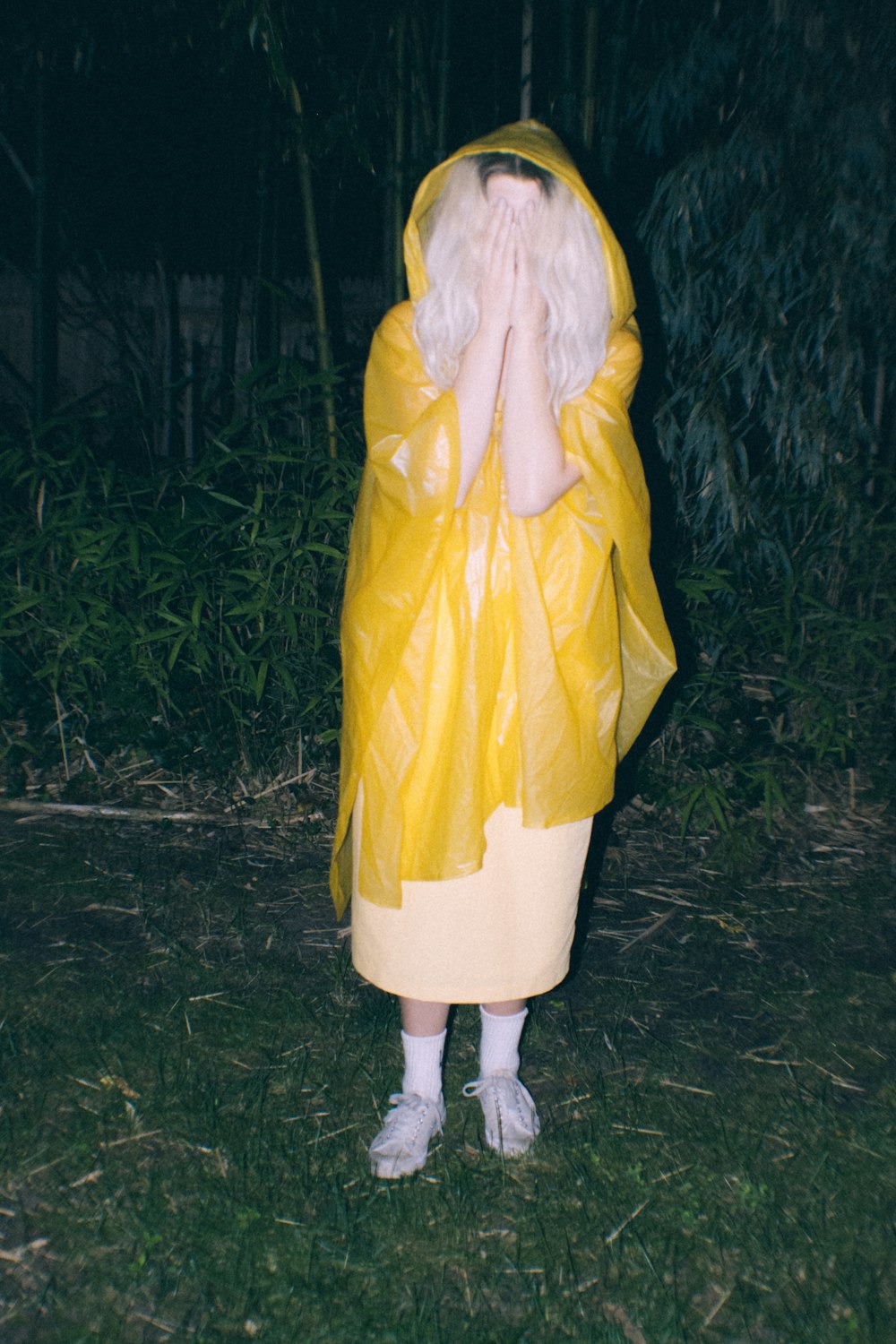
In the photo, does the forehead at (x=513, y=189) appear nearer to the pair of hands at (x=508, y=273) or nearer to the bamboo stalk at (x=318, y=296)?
the pair of hands at (x=508, y=273)

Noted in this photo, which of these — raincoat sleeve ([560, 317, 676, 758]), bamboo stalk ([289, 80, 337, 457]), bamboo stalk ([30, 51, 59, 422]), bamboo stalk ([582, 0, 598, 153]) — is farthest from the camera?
bamboo stalk ([30, 51, 59, 422])

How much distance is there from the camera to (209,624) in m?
3.16

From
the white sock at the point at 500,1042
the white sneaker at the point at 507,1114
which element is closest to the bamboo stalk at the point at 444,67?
the white sock at the point at 500,1042

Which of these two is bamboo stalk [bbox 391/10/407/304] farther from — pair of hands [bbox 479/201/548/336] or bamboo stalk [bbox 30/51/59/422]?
pair of hands [bbox 479/201/548/336]

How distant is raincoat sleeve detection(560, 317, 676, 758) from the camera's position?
1621 millimetres

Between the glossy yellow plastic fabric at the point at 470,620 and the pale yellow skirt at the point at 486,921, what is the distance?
44 millimetres

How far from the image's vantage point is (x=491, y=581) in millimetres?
1625

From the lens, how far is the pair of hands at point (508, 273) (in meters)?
1.50

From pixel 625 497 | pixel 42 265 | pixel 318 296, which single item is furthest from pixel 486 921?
pixel 42 265

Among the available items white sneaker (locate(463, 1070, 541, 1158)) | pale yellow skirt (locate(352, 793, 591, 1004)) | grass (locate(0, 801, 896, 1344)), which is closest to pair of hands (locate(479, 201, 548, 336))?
pale yellow skirt (locate(352, 793, 591, 1004))

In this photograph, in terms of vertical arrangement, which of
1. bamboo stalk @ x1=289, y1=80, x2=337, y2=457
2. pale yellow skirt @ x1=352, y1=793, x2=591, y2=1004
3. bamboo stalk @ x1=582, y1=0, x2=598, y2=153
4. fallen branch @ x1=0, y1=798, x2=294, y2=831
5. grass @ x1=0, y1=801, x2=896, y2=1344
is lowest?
grass @ x1=0, y1=801, x2=896, y2=1344

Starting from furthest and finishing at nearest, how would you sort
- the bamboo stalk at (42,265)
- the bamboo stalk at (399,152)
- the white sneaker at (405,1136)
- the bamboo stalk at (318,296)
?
the bamboo stalk at (42,265) → the bamboo stalk at (318,296) → the bamboo stalk at (399,152) → the white sneaker at (405,1136)

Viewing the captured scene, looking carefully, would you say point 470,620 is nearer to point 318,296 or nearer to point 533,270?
point 533,270

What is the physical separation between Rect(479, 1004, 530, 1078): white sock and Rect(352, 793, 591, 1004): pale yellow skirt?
14cm
